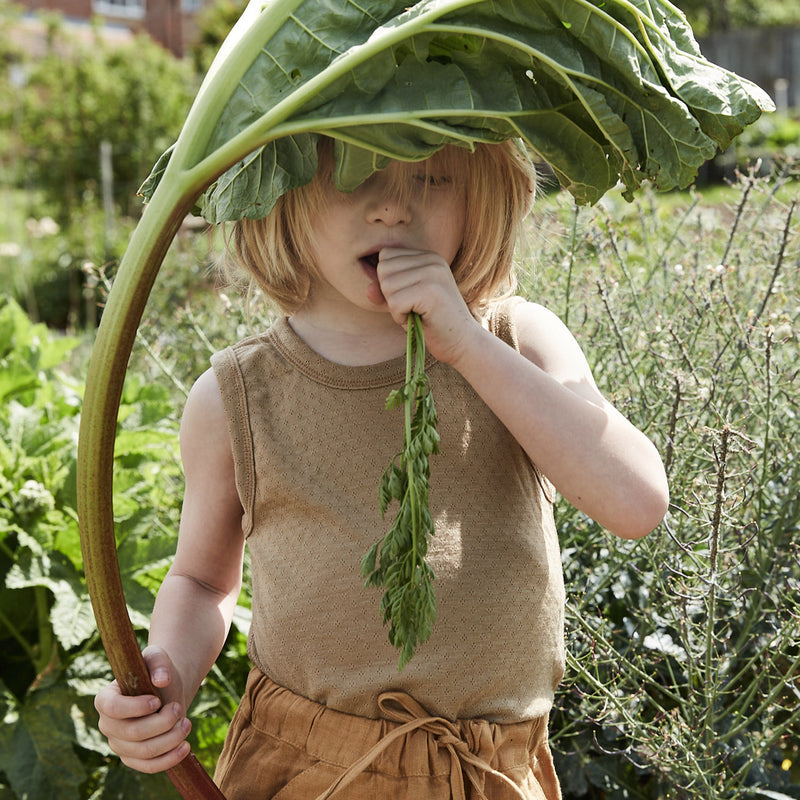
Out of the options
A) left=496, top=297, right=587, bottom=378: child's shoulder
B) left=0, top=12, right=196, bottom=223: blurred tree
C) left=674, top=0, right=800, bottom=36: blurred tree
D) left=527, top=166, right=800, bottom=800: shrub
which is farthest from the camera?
left=674, top=0, right=800, bottom=36: blurred tree

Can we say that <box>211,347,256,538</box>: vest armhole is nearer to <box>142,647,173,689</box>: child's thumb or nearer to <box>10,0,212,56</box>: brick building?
<box>142,647,173,689</box>: child's thumb

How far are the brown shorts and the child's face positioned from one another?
1.91 ft

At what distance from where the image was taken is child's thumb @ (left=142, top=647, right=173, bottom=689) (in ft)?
4.43

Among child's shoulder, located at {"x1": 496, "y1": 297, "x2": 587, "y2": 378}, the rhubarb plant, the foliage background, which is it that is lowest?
the foliage background

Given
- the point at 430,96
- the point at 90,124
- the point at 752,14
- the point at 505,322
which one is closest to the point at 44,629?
the point at 505,322

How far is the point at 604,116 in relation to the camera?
1.07 m

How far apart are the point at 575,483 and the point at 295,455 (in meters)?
0.43

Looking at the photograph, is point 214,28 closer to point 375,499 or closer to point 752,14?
point 375,499

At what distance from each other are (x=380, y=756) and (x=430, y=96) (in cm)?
88

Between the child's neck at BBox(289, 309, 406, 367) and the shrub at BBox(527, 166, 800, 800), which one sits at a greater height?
the child's neck at BBox(289, 309, 406, 367)

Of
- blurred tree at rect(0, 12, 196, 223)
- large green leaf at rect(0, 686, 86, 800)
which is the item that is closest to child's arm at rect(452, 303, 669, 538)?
large green leaf at rect(0, 686, 86, 800)

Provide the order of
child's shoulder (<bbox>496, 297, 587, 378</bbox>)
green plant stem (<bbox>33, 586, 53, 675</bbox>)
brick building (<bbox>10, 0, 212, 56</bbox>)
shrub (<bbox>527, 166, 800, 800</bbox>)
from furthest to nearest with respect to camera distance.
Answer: brick building (<bbox>10, 0, 212, 56</bbox>) < green plant stem (<bbox>33, 586, 53, 675</bbox>) < shrub (<bbox>527, 166, 800, 800</bbox>) < child's shoulder (<bbox>496, 297, 587, 378</bbox>)

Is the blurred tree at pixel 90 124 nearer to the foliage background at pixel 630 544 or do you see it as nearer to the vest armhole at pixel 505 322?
the foliage background at pixel 630 544

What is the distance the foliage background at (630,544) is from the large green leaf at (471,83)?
0.50m
